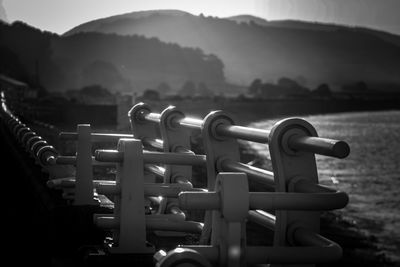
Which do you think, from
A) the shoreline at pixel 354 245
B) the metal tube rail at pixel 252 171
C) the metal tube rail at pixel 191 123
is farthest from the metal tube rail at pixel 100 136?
the shoreline at pixel 354 245

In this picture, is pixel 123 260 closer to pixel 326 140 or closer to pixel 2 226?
pixel 326 140

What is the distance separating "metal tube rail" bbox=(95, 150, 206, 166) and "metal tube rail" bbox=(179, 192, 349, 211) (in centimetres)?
142

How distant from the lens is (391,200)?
63.2 meters

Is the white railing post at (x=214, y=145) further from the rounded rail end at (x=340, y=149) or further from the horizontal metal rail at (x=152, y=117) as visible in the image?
the horizontal metal rail at (x=152, y=117)

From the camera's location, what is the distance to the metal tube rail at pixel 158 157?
3617 mm

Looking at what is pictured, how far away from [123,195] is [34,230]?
6.62 ft

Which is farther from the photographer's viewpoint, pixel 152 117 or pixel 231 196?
pixel 152 117

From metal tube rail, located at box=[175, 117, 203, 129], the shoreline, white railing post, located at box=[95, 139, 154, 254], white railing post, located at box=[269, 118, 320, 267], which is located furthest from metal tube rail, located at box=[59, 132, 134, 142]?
the shoreline

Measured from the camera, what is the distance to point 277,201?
2340 mm

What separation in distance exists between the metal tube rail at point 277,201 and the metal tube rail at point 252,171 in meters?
0.43

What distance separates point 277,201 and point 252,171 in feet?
2.26

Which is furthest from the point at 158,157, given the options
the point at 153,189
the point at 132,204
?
the point at 132,204

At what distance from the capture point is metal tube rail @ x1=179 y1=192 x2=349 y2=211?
221 cm

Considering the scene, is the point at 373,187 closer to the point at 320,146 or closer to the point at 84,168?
the point at 84,168
